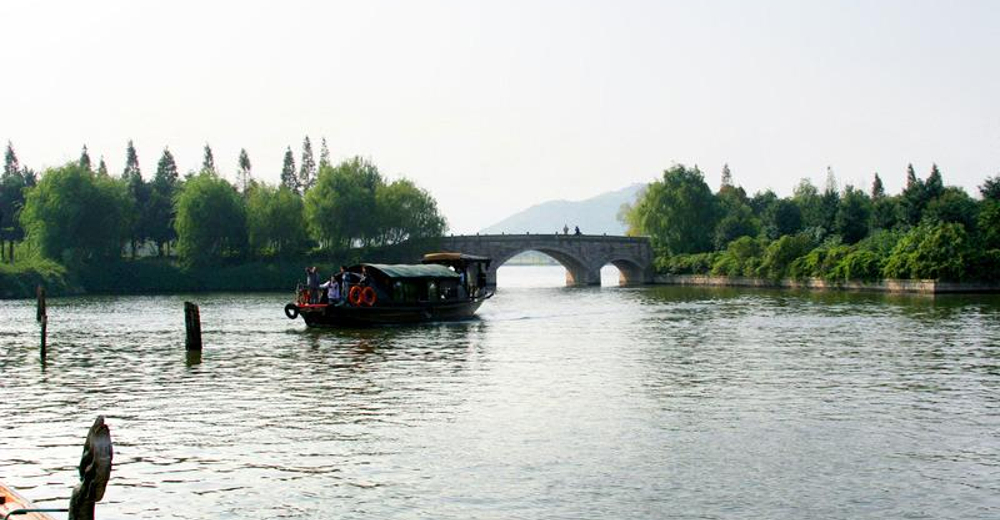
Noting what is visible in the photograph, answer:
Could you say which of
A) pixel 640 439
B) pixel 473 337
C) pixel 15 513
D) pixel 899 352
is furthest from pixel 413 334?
pixel 15 513

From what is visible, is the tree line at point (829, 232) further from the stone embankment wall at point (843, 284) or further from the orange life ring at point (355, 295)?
the orange life ring at point (355, 295)

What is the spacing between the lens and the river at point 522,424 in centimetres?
1831

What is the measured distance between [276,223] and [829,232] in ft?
178

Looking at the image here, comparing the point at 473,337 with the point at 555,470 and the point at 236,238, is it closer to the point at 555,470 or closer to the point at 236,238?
the point at 555,470

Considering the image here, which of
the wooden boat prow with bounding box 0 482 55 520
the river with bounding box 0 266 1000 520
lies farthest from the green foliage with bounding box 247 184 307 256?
the wooden boat prow with bounding box 0 482 55 520

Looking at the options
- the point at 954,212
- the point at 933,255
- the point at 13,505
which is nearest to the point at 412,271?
the point at 933,255

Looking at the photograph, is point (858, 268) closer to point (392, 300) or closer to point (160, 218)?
point (392, 300)

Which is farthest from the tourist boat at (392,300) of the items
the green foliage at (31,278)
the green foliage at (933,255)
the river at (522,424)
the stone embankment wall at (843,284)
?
the green foliage at (31,278)

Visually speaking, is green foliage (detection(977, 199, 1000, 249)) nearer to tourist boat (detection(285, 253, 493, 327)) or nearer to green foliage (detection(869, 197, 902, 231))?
green foliage (detection(869, 197, 902, 231))

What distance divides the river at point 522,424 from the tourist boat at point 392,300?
5764 mm

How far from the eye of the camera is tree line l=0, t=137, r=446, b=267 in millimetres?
103625

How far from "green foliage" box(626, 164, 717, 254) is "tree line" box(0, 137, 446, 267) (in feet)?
90.6

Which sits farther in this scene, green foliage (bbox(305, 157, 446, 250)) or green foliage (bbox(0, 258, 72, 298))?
green foliage (bbox(305, 157, 446, 250))

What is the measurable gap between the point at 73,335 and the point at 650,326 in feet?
85.4
